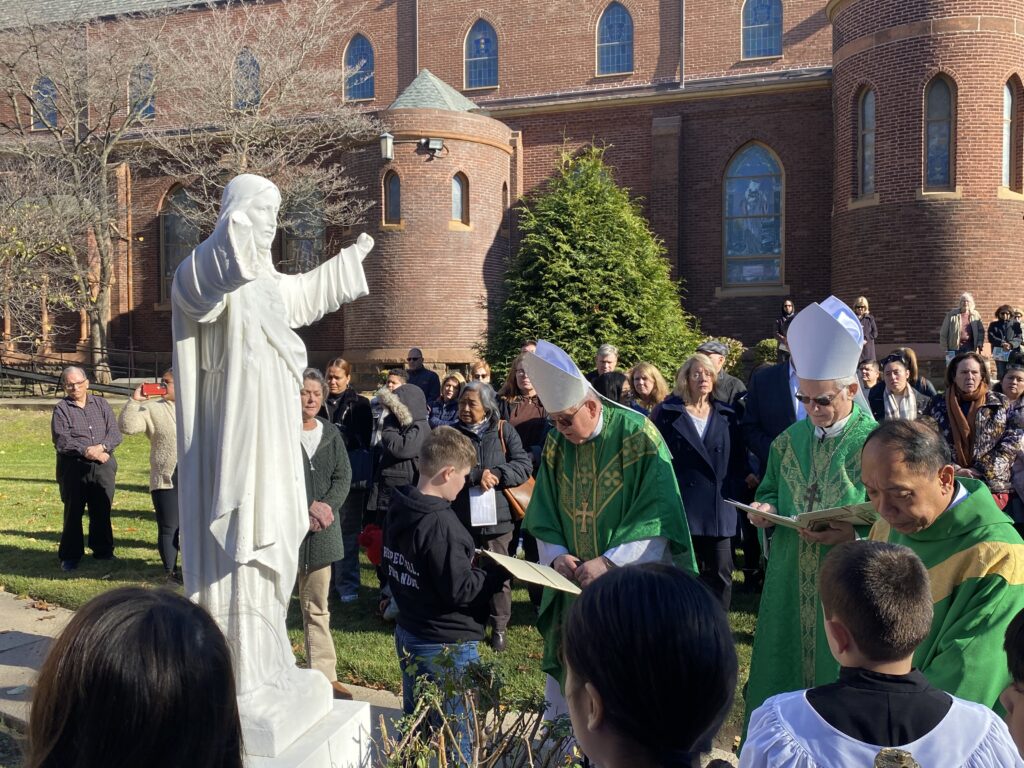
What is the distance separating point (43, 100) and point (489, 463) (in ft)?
88.8

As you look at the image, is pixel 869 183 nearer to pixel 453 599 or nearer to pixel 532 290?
pixel 532 290

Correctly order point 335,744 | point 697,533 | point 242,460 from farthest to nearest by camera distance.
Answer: point 697,533, point 335,744, point 242,460

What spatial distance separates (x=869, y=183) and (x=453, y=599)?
17946mm

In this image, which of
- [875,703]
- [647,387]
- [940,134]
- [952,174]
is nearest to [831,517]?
[875,703]

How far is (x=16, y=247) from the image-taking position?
2228 centimetres

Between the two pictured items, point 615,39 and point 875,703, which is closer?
point 875,703

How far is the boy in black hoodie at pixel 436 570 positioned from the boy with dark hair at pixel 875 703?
6.01 feet

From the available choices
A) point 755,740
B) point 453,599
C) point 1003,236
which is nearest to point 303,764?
point 453,599

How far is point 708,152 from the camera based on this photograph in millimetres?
23078

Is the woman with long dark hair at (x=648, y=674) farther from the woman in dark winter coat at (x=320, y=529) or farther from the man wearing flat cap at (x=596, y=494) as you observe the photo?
the woman in dark winter coat at (x=320, y=529)

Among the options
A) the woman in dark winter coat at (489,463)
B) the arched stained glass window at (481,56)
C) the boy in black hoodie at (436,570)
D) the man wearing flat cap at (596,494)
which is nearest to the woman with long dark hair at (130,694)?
the boy in black hoodie at (436,570)

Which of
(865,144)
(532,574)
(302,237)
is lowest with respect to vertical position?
(532,574)

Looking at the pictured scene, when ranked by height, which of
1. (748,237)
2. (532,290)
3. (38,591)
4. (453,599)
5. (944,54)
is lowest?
(38,591)

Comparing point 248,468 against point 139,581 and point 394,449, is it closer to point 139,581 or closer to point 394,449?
point 394,449
